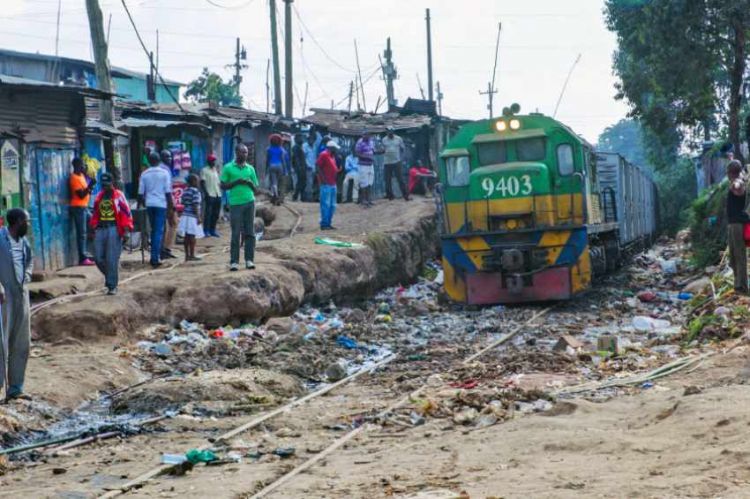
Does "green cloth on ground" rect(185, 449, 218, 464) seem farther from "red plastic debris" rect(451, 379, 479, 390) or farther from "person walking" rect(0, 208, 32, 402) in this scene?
"red plastic debris" rect(451, 379, 479, 390)

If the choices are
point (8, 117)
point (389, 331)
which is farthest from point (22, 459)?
point (8, 117)

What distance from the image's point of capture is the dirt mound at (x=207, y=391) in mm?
10461

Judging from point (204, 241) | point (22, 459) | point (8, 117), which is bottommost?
point (22, 459)

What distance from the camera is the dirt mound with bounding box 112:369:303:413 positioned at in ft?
34.3

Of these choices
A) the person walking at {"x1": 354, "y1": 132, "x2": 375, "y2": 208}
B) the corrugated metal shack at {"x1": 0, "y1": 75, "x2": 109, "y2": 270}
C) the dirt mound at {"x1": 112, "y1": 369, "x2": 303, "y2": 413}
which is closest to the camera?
the dirt mound at {"x1": 112, "y1": 369, "x2": 303, "y2": 413}

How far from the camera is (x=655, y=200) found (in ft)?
131

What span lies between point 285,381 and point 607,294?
10018 mm

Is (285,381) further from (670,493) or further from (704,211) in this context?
(704,211)

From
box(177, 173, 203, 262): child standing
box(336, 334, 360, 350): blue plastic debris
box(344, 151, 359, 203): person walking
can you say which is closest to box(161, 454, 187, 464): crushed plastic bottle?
box(336, 334, 360, 350): blue plastic debris

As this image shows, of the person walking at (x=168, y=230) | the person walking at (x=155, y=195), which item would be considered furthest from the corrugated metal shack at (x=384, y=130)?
the person walking at (x=155, y=195)

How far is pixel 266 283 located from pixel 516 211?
13.7 feet

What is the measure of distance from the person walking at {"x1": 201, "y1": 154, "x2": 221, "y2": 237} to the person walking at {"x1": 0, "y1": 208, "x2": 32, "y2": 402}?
10.8m

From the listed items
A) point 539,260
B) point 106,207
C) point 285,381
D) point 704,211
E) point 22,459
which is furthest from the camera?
point 704,211

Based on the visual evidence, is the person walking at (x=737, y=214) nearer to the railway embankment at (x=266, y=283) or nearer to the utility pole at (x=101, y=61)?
the railway embankment at (x=266, y=283)
